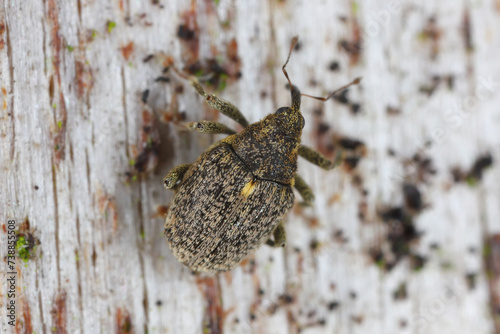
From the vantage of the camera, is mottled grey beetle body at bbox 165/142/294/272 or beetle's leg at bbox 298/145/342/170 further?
beetle's leg at bbox 298/145/342/170

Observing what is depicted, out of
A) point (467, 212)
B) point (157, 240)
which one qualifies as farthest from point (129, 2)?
point (467, 212)

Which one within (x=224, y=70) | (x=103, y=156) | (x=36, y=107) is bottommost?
(x=103, y=156)

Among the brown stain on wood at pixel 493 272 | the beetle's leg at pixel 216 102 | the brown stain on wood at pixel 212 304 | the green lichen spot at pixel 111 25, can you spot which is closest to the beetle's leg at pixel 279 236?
the brown stain on wood at pixel 212 304

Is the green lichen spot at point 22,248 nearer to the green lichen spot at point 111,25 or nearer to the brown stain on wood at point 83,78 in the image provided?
the brown stain on wood at point 83,78

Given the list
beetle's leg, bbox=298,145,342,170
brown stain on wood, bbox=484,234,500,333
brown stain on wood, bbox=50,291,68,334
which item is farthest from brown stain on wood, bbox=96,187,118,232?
brown stain on wood, bbox=484,234,500,333

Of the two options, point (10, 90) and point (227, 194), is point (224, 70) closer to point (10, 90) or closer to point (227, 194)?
point (227, 194)

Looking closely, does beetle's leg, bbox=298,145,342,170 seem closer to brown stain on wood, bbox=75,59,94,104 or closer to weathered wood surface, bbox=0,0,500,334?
weathered wood surface, bbox=0,0,500,334
